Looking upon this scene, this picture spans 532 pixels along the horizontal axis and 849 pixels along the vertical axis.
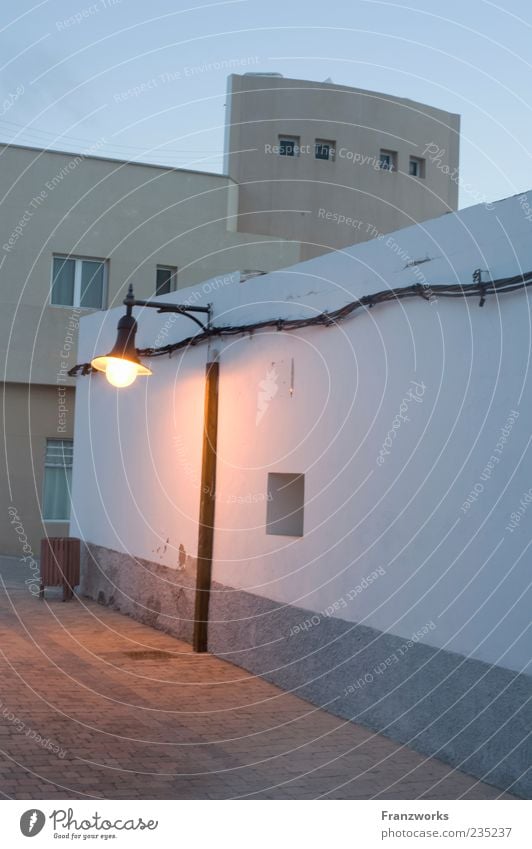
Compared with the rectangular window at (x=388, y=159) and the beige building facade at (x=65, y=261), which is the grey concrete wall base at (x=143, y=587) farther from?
the rectangular window at (x=388, y=159)

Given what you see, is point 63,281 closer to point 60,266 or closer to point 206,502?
point 60,266

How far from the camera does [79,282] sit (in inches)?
777

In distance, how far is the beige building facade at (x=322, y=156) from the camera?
987 inches

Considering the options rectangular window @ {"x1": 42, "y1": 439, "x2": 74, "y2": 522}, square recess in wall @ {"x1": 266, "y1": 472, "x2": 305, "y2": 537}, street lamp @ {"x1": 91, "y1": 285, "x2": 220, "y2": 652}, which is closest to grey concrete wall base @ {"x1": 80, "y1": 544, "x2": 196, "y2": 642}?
street lamp @ {"x1": 91, "y1": 285, "x2": 220, "y2": 652}

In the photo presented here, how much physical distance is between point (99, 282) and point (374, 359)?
492 inches

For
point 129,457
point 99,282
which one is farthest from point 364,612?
point 99,282

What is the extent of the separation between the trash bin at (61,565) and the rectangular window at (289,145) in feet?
47.0

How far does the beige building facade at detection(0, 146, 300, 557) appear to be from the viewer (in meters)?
19.3

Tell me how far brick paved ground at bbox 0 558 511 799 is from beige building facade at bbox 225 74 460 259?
15735 millimetres

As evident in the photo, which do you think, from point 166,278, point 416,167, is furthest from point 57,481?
point 416,167

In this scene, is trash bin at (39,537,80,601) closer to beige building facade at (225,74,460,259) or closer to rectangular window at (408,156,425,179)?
beige building facade at (225,74,460,259)

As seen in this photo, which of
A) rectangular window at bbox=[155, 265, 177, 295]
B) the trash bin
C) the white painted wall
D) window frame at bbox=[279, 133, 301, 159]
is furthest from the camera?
window frame at bbox=[279, 133, 301, 159]

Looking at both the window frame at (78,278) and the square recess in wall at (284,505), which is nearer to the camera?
the square recess in wall at (284,505)

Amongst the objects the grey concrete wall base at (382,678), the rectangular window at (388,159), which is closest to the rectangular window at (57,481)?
the grey concrete wall base at (382,678)
